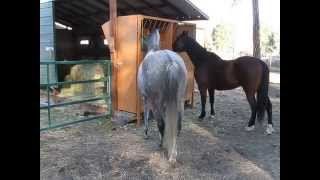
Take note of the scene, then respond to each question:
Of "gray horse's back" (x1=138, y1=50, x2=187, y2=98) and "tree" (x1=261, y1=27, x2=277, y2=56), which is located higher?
"tree" (x1=261, y1=27, x2=277, y2=56)

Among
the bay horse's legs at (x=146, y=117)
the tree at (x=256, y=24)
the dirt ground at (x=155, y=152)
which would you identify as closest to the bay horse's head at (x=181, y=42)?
the dirt ground at (x=155, y=152)

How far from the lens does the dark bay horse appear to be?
533cm

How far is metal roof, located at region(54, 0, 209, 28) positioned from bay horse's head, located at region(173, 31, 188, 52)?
5.32ft

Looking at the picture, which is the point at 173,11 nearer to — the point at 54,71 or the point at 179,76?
the point at 54,71

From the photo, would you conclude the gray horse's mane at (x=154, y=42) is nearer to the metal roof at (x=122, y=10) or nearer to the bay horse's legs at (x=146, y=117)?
the bay horse's legs at (x=146, y=117)

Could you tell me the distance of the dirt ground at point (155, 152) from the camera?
3477mm

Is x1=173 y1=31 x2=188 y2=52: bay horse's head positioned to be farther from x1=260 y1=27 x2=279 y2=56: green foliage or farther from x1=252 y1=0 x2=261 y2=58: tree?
x1=260 y1=27 x2=279 y2=56: green foliage

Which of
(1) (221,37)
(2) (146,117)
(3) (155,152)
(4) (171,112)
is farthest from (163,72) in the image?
(1) (221,37)

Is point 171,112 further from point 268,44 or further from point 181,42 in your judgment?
point 268,44

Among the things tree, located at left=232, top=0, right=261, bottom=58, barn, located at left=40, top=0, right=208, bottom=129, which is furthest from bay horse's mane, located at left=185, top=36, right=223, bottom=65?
tree, located at left=232, top=0, right=261, bottom=58

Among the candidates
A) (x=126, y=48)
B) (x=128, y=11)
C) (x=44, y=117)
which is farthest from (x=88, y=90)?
(x=128, y=11)

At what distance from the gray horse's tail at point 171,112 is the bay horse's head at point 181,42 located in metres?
2.45

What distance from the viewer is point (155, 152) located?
13.7 ft

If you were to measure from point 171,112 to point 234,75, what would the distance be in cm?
222
